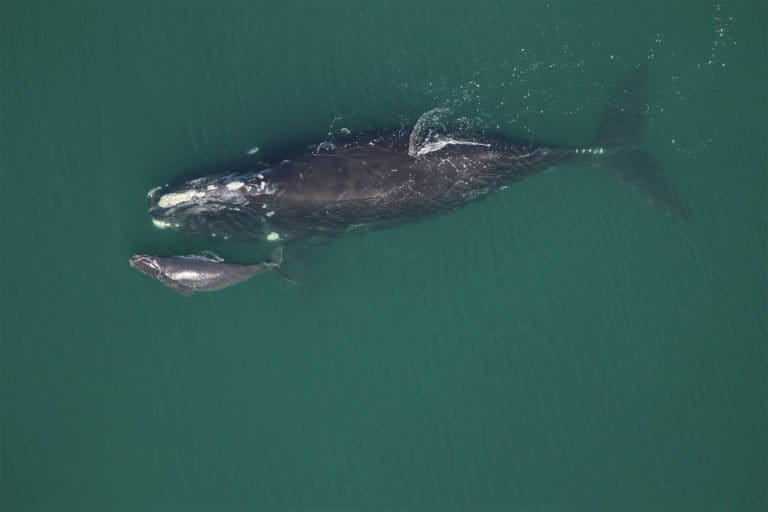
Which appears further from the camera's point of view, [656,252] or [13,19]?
[13,19]

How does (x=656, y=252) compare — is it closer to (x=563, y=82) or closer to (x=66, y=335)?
(x=563, y=82)

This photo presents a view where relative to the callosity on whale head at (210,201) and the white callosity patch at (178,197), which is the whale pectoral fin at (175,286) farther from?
the white callosity patch at (178,197)

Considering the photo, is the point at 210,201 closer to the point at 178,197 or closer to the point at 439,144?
the point at 178,197

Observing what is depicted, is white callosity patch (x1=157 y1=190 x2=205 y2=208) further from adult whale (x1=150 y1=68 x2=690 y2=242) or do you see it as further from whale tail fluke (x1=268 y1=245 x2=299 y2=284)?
whale tail fluke (x1=268 y1=245 x2=299 y2=284)

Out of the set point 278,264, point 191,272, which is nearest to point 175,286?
point 191,272

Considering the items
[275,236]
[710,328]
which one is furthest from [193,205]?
[710,328]

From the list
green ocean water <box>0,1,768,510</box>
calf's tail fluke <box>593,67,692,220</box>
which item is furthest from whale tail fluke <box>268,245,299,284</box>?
calf's tail fluke <box>593,67,692,220</box>
